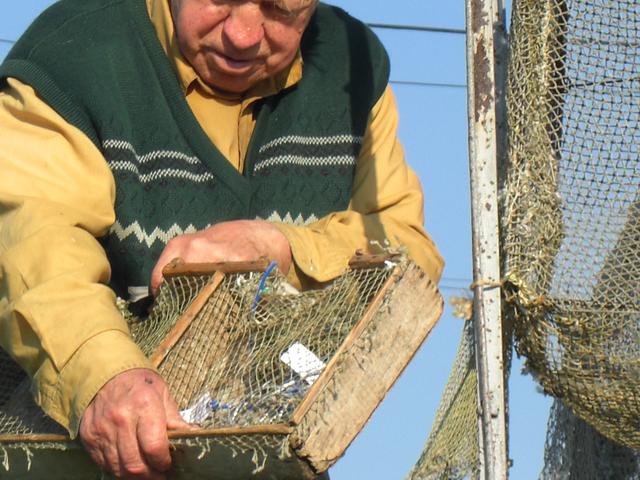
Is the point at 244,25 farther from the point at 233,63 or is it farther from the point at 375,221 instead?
the point at 375,221

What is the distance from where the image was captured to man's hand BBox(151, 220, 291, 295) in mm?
3316

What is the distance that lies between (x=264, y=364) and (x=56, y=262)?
0.47 meters

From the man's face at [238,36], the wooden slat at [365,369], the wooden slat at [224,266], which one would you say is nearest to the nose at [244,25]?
the man's face at [238,36]

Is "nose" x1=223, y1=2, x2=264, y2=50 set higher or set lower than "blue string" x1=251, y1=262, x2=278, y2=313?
higher

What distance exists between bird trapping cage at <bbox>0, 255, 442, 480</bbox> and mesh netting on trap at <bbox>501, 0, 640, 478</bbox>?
0.30 m

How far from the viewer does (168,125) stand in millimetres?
3604

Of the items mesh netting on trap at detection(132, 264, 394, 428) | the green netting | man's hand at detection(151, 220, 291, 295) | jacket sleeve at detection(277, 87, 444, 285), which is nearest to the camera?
mesh netting on trap at detection(132, 264, 394, 428)

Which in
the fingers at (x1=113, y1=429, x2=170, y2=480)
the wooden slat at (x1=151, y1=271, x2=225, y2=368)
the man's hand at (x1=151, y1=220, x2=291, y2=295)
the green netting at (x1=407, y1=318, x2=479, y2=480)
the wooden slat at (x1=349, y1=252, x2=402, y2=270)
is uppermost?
the wooden slat at (x1=349, y1=252, x2=402, y2=270)

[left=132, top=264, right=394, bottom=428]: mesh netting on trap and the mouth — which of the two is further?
the mouth

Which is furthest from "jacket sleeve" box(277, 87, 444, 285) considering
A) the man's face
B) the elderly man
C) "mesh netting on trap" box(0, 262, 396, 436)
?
the man's face

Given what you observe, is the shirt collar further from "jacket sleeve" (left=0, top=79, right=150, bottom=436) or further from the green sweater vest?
"jacket sleeve" (left=0, top=79, right=150, bottom=436)

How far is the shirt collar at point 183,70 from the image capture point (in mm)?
3619

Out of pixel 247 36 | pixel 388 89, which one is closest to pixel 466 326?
pixel 388 89

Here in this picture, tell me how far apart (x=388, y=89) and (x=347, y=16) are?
218mm
